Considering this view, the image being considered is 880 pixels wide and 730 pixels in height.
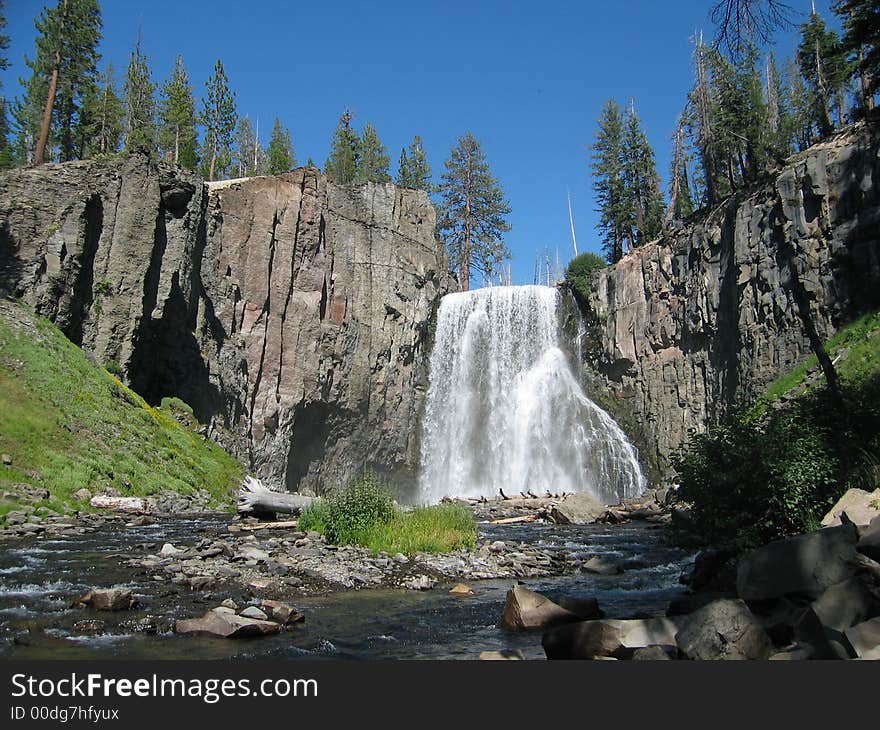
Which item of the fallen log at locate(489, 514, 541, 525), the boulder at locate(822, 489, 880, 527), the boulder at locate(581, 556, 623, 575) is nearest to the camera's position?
the boulder at locate(822, 489, 880, 527)

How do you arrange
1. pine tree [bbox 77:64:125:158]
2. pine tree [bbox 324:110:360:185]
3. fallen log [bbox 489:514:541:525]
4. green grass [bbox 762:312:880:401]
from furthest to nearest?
Result: pine tree [bbox 324:110:360:185], pine tree [bbox 77:64:125:158], fallen log [bbox 489:514:541:525], green grass [bbox 762:312:880:401]

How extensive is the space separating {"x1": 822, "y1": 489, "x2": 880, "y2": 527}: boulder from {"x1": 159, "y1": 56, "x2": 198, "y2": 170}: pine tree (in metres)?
62.5

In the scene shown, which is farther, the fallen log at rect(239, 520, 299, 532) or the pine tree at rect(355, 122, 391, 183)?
the pine tree at rect(355, 122, 391, 183)

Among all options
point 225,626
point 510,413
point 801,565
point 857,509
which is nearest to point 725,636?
point 801,565

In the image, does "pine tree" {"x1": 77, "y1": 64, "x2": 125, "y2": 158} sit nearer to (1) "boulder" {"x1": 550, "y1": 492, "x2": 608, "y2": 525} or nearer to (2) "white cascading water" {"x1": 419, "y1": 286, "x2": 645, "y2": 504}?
(2) "white cascading water" {"x1": 419, "y1": 286, "x2": 645, "y2": 504}

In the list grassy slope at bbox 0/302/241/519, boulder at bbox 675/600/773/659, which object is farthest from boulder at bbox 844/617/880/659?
grassy slope at bbox 0/302/241/519

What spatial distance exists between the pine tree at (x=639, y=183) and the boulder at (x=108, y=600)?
55.0m

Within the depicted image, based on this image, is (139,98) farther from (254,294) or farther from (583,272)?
(583,272)

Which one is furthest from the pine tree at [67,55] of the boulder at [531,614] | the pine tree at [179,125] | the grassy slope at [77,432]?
the boulder at [531,614]

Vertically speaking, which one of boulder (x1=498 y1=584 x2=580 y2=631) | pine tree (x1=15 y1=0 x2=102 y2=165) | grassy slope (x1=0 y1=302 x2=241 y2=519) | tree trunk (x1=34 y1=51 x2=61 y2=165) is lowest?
boulder (x1=498 y1=584 x2=580 y2=631)

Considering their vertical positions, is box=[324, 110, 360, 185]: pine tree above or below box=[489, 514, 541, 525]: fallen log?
above

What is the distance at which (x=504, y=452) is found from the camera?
4547 centimetres

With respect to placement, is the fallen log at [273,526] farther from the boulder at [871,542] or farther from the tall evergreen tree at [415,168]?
the tall evergreen tree at [415,168]

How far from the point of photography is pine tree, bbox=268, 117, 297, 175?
6094cm
